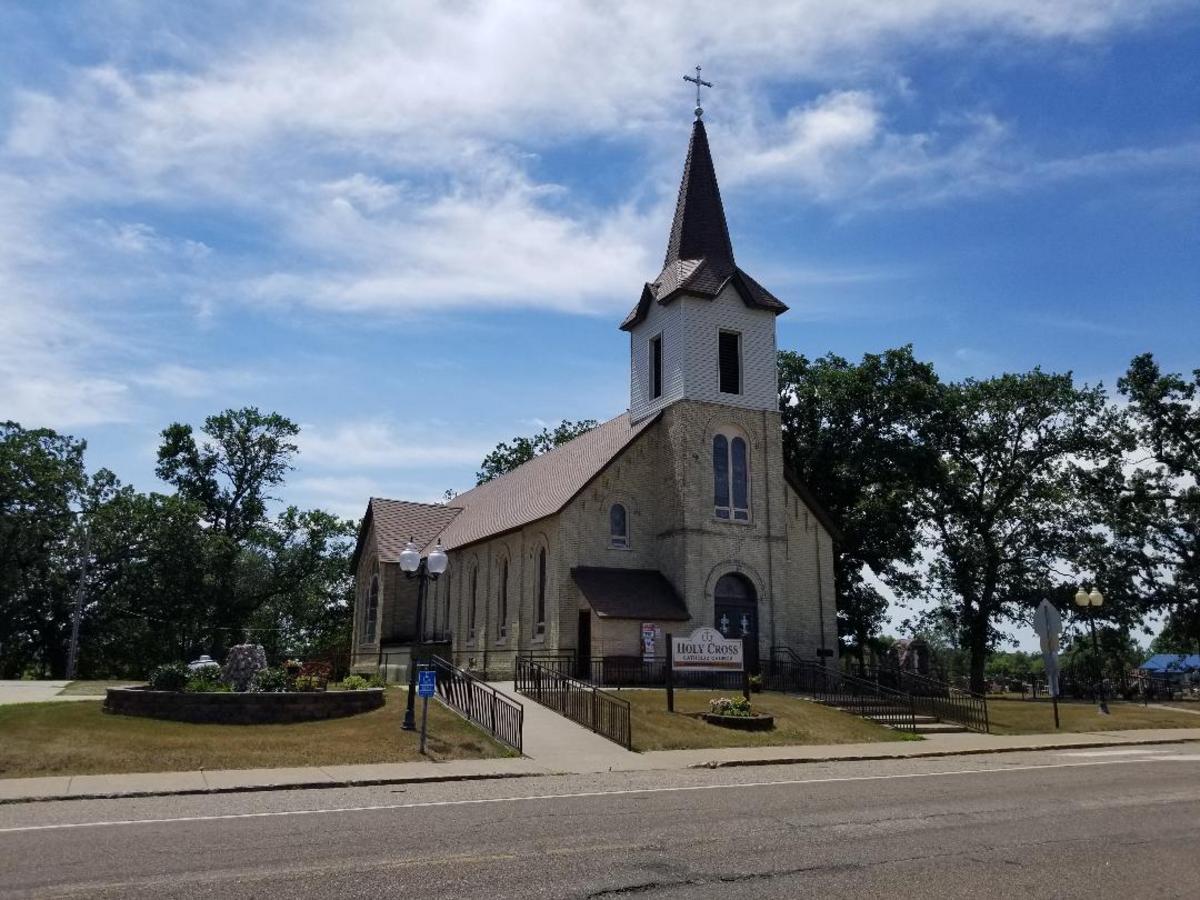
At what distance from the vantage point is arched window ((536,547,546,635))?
3349 centimetres

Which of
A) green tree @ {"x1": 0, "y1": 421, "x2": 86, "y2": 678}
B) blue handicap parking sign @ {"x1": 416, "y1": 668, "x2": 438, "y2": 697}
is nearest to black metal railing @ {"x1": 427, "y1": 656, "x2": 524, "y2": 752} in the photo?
blue handicap parking sign @ {"x1": 416, "y1": 668, "x2": 438, "y2": 697}

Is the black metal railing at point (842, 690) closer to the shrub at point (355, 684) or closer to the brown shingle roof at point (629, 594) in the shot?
the brown shingle roof at point (629, 594)

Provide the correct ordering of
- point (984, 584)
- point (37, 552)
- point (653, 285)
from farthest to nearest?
point (37, 552)
point (984, 584)
point (653, 285)

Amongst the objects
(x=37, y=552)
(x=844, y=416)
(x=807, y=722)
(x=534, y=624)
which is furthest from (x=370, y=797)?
(x=37, y=552)

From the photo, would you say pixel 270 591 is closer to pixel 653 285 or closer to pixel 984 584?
pixel 653 285

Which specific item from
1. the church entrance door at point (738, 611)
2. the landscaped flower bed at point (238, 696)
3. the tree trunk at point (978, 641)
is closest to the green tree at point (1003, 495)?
the tree trunk at point (978, 641)

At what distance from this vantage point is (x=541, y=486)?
126ft

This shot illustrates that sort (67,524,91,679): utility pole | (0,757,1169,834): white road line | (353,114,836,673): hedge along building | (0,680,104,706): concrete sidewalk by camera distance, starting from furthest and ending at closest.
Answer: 1. (67,524,91,679): utility pole
2. (353,114,836,673): hedge along building
3. (0,680,104,706): concrete sidewalk
4. (0,757,1169,834): white road line

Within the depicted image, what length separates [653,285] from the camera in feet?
120

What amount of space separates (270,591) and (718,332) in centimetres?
3865

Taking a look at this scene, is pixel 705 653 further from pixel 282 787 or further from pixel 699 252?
pixel 699 252

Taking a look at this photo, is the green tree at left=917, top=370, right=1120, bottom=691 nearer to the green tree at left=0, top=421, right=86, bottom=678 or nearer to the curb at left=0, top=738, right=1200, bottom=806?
the curb at left=0, top=738, right=1200, bottom=806

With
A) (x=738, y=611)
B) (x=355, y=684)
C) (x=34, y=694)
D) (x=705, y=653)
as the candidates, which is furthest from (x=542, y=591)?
(x=34, y=694)

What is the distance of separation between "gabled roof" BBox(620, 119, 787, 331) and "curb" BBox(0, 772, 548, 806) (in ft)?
73.3
